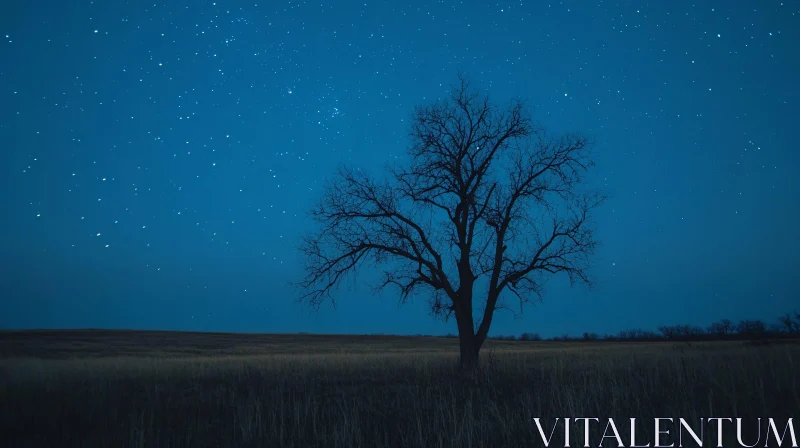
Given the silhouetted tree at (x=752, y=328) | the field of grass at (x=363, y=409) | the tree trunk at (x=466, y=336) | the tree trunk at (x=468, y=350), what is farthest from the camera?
the silhouetted tree at (x=752, y=328)

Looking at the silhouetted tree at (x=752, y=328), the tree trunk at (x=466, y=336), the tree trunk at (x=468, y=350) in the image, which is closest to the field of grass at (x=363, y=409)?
the tree trunk at (x=468, y=350)

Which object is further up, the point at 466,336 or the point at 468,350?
the point at 466,336

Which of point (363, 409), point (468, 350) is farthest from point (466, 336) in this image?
point (363, 409)

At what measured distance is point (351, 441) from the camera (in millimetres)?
5641

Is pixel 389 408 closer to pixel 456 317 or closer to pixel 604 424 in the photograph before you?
pixel 604 424

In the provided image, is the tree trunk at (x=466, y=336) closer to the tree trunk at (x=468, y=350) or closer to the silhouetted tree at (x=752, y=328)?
the tree trunk at (x=468, y=350)

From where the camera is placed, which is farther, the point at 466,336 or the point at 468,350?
the point at 466,336

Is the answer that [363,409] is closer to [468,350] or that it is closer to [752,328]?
[468,350]

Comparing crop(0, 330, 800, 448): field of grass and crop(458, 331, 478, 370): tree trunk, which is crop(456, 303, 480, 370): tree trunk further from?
crop(0, 330, 800, 448): field of grass

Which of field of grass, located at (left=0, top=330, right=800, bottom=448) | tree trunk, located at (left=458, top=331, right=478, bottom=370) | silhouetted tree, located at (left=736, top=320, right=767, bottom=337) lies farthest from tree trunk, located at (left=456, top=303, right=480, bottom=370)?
silhouetted tree, located at (left=736, top=320, right=767, bottom=337)

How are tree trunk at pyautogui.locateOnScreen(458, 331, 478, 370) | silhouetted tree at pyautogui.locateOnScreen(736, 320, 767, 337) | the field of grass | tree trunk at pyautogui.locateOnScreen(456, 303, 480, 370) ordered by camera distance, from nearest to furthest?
the field of grass
tree trunk at pyautogui.locateOnScreen(458, 331, 478, 370)
tree trunk at pyautogui.locateOnScreen(456, 303, 480, 370)
silhouetted tree at pyautogui.locateOnScreen(736, 320, 767, 337)

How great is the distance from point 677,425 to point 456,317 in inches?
441

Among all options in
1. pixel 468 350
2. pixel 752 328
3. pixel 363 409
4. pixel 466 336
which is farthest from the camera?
pixel 752 328

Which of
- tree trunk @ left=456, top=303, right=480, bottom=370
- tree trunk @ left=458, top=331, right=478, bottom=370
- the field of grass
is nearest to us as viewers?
the field of grass
